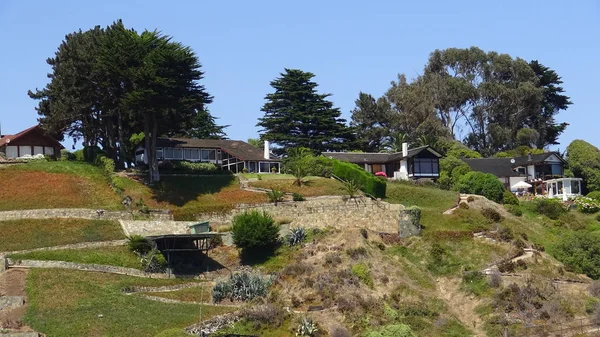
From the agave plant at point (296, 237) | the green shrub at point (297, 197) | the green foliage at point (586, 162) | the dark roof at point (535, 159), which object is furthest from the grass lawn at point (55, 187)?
the green foliage at point (586, 162)

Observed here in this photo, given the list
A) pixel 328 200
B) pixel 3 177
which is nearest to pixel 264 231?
pixel 328 200

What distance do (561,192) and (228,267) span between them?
48.0 metres

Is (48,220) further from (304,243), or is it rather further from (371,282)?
(371,282)

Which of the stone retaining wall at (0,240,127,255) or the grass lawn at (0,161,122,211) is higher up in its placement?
the grass lawn at (0,161,122,211)

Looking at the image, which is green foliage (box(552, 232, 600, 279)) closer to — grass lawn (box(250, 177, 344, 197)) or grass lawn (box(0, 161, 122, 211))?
grass lawn (box(250, 177, 344, 197))

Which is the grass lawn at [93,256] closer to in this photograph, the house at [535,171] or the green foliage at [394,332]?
the green foliage at [394,332]

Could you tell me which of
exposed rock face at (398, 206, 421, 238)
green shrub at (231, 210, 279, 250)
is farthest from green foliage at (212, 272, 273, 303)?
exposed rock face at (398, 206, 421, 238)

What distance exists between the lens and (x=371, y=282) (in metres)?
73.6

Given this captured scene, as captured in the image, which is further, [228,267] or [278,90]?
[278,90]

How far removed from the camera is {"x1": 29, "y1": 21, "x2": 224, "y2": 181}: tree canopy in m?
90.8

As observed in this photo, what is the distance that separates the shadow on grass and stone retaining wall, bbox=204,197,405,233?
4.80 m

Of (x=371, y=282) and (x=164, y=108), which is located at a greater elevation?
(x=164, y=108)

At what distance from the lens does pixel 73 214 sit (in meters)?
85.0

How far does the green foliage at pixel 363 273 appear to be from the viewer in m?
73.6
